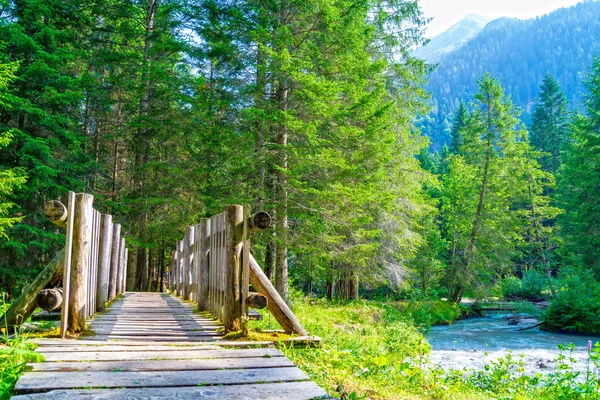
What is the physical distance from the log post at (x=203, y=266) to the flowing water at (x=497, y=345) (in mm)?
A: 4968

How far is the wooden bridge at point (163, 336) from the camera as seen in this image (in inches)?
111

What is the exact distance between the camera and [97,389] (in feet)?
8.91

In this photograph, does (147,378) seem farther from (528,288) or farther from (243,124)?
(528,288)

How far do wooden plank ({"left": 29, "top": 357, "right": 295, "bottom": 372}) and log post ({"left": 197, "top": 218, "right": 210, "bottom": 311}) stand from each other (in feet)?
12.3

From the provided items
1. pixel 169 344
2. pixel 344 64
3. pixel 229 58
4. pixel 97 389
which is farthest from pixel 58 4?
pixel 97 389

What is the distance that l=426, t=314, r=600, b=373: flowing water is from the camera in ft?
35.4

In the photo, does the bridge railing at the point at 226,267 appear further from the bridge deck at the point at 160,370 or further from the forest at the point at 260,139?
the forest at the point at 260,139

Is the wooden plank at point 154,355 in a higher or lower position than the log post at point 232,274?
lower

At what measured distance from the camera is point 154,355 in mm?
3791

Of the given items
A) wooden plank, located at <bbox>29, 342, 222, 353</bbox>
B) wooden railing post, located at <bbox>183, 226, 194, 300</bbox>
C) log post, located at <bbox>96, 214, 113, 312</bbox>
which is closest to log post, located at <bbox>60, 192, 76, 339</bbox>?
wooden plank, located at <bbox>29, 342, 222, 353</bbox>

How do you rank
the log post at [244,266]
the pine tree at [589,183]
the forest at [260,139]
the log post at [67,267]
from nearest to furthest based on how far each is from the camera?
the log post at [67,267] < the log post at [244,266] < the forest at [260,139] < the pine tree at [589,183]

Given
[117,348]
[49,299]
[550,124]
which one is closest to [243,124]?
[49,299]

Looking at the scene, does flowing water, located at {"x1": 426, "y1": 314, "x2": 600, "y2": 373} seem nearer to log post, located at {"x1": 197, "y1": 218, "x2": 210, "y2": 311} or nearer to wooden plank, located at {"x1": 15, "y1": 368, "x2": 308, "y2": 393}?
log post, located at {"x1": 197, "y1": 218, "x2": 210, "y2": 311}

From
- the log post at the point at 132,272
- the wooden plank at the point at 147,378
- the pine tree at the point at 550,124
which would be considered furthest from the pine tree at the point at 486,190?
the wooden plank at the point at 147,378
